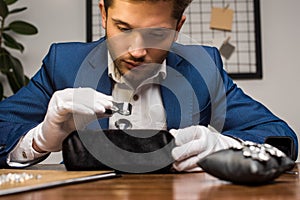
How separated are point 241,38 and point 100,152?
1.62 metres

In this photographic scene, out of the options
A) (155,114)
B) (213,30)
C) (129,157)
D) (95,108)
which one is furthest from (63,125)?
(213,30)

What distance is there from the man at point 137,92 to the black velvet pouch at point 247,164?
215 millimetres

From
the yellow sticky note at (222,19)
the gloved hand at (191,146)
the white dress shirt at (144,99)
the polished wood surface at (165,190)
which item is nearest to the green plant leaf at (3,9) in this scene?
the yellow sticky note at (222,19)

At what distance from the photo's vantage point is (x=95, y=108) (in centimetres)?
87

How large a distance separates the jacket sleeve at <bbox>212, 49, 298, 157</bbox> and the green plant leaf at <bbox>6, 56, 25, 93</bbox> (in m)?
1.07

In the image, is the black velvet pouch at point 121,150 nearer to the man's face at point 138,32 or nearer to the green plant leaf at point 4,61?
the man's face at point 138,32

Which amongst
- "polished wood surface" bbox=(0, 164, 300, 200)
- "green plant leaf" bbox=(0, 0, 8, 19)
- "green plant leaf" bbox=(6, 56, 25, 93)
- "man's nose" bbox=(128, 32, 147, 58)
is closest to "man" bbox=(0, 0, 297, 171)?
"man's nose" bbox=(128, 32, 147, 58)

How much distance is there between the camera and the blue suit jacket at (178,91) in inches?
47.9

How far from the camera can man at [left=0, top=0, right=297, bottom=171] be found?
0.94 metres

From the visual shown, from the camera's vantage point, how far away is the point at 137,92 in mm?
1260

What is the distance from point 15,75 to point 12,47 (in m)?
0.17

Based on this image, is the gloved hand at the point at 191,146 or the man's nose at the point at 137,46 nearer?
the gloved hand at the point at 191,146

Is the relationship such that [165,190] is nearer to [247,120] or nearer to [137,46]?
[137,46]

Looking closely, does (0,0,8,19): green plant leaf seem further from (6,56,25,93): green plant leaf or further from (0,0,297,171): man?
(0,0,297,171): man
